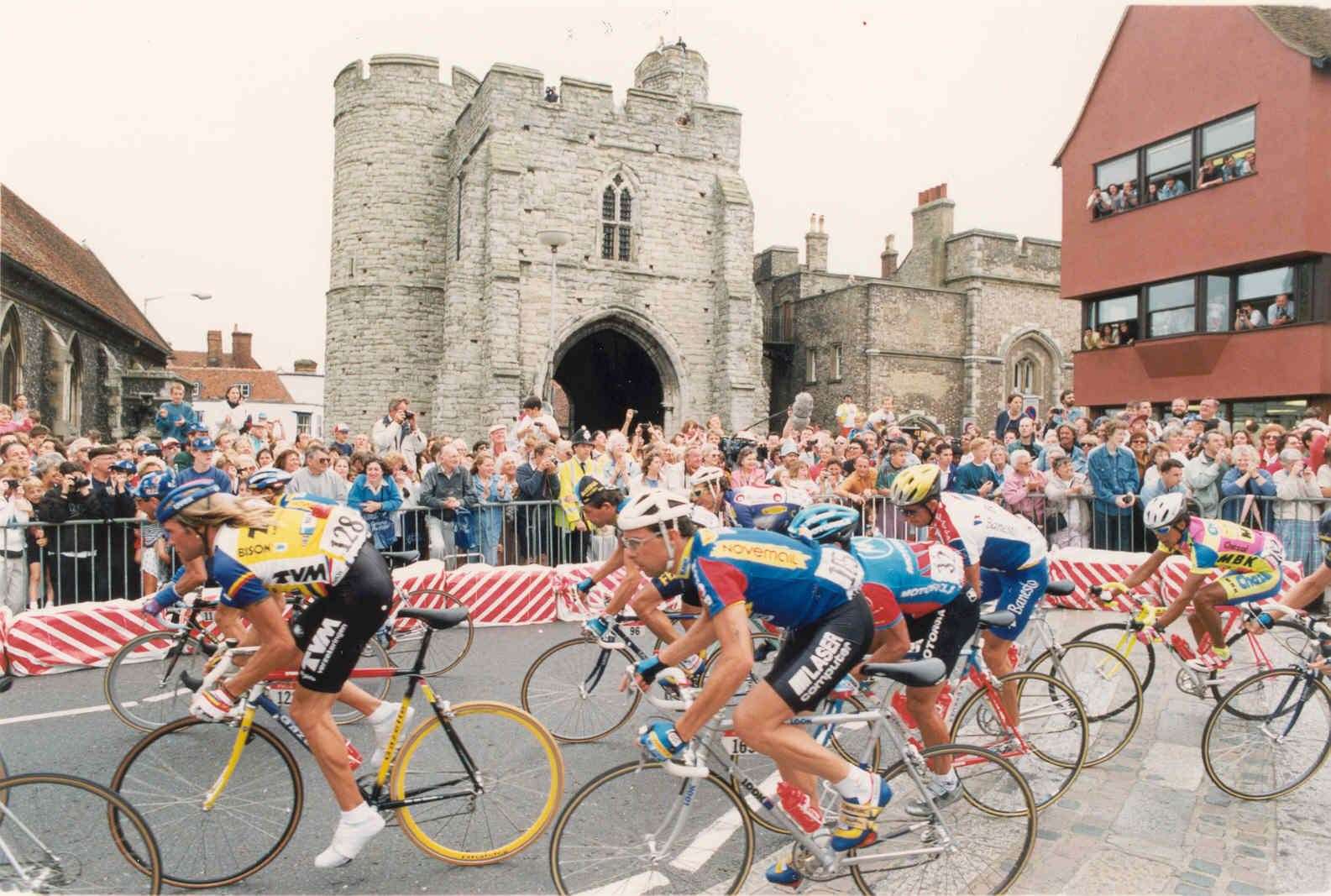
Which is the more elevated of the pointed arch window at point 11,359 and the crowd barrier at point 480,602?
the pointed arch window at point 11,359

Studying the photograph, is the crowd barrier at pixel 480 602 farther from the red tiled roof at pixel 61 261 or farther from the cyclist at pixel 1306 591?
the red tiled roof at pixel 61 261

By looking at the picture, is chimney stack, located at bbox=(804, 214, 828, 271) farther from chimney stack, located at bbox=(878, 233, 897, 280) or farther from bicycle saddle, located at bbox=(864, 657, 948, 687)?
bicycle saddle, located at bbox=(864, 657, 948, 687)

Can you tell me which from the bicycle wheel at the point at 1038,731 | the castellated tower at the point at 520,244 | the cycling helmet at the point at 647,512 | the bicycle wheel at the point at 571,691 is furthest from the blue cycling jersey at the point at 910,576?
A: the castellated tower at the point at 520,244

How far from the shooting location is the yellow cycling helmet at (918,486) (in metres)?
5.41

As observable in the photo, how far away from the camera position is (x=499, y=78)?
2711cm

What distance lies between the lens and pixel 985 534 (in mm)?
5570

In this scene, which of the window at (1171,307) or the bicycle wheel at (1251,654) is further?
the window at (1171,307)

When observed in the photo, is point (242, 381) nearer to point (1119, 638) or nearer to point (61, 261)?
point (61, 261)

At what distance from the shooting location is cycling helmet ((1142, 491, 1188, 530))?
6.23 m

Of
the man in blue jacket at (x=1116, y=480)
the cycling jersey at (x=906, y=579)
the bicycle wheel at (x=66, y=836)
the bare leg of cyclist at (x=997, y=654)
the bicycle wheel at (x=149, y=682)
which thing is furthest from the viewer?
the man in blue jacket at (x=1116, y=480)

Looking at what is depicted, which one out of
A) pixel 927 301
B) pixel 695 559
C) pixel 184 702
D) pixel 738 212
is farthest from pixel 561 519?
pixel 927 301

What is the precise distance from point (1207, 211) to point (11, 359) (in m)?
27.8

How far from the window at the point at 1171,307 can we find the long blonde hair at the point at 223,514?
69.5 feet

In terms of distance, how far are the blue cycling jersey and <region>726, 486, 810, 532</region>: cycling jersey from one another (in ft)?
4.11
